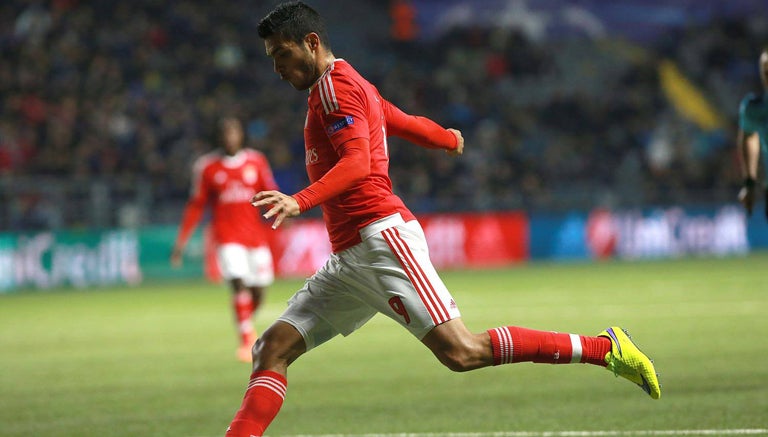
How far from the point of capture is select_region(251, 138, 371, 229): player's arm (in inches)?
212

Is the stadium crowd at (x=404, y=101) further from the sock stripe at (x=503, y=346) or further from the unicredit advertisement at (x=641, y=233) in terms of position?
the sock stripe at (x=503, y=346)

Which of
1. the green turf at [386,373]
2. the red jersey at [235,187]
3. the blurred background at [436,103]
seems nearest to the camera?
the green turf at [386,373]

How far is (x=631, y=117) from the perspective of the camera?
113 ft

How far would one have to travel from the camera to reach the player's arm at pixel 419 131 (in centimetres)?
662

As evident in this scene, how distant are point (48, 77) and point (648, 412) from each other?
837 inches

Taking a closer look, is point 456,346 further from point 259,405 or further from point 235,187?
point 235,187

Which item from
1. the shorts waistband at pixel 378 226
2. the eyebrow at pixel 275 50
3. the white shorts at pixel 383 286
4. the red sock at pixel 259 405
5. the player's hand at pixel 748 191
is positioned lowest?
the red sock at pixel 259 405

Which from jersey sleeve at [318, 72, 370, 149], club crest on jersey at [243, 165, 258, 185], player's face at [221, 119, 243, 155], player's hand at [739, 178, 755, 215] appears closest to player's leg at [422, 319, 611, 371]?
jersey sleeve at [318, 72, 370, 149]

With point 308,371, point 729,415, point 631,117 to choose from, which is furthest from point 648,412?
point 631,117

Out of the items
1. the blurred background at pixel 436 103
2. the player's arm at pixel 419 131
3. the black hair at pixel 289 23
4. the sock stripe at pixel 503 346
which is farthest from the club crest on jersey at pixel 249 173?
the blurred background at pixel 436 103

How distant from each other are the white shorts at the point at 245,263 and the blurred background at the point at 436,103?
1147cm

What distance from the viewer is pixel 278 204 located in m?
5.38

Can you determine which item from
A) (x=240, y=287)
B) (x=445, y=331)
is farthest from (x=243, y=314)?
(x=445, y=331)

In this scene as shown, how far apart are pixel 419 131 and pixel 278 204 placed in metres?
1.57
